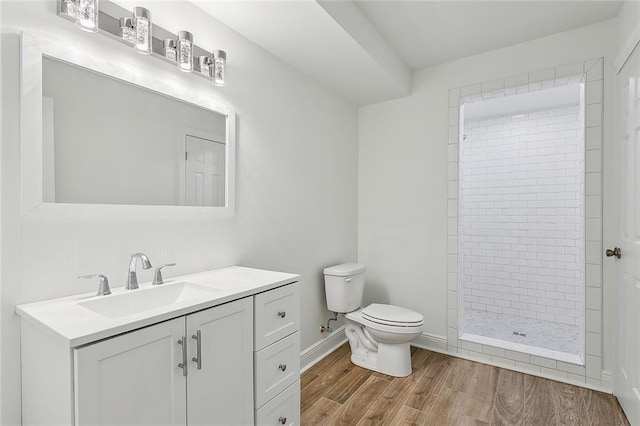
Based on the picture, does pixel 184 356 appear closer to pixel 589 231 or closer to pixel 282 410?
pixel 282 410

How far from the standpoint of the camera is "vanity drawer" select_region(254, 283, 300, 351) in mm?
1467

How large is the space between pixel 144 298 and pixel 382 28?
2.24 m

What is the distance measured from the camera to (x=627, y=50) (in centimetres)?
189

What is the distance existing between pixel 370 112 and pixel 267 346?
7.98 ft

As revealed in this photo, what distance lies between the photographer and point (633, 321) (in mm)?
1795

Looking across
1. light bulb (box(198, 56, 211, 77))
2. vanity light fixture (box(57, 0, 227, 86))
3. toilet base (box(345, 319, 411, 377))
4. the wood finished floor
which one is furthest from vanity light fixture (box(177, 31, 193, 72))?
toilet base (box(345, 319, 411, 377))

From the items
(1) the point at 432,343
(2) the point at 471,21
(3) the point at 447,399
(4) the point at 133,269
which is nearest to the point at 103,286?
(4) the point at 133,269

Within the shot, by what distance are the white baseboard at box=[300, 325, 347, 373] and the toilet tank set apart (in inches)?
Result: 11.6

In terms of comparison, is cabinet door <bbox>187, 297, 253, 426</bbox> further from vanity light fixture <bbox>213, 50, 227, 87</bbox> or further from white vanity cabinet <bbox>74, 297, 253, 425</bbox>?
vanity light fixture <bbox>213, 50, 227, 87</bbox>

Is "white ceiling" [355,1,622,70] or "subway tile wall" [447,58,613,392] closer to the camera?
"white ceiling" [355,1,622,70]

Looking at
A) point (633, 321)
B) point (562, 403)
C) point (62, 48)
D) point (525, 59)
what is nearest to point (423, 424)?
point (562, 403)

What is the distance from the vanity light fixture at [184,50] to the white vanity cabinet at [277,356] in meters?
1.12

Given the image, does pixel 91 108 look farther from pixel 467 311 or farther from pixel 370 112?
pixel 467 311

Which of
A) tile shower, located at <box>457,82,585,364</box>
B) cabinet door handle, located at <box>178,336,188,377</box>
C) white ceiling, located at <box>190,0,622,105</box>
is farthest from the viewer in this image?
tile shower, located at <box>457,82,585,364</box>
